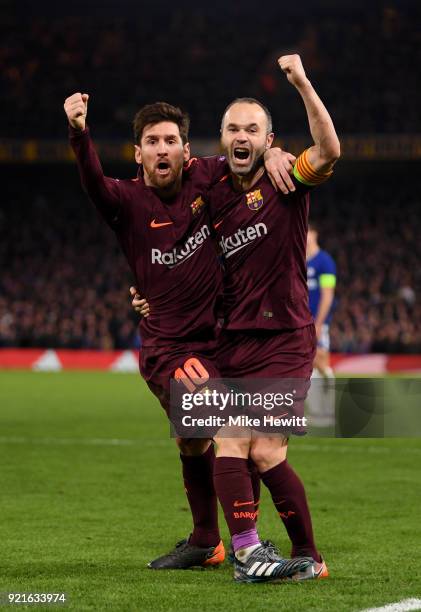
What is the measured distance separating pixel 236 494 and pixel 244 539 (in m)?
0.20

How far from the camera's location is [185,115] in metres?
5.46

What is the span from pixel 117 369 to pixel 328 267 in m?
12.5

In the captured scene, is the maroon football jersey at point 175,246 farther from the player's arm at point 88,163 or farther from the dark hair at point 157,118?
the dark hair at point 157,118

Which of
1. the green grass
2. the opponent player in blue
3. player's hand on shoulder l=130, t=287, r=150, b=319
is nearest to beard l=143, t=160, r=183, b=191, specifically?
player's hand on shoulder l=130, t=287, r=150, b=319

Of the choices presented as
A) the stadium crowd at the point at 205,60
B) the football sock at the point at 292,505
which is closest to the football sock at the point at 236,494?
the football sock at the point at 292,505

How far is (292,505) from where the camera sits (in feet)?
16.8

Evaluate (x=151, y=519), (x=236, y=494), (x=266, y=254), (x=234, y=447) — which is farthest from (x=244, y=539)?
(x=151, y=519)

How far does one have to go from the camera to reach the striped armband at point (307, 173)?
195 inches

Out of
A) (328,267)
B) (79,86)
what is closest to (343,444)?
(328,267)

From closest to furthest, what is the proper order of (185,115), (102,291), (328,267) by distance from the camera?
(185,115) < (328,267) < (102,291)

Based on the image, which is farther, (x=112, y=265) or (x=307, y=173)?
(x=112, y=265)

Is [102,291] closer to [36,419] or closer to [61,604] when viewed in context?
[36,419]

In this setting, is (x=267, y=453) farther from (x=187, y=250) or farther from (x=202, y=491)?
(x=187, y=250)

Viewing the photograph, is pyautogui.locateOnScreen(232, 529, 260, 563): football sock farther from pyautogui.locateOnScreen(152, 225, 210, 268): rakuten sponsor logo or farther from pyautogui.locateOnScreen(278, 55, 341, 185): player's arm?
pyautogui.locateOnScreen(278, 55, 341, 185): player's arm
